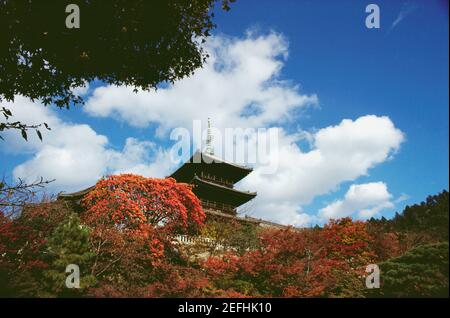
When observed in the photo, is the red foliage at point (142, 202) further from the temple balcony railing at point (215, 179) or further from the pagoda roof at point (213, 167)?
the pagoda roof at point (213, 167)

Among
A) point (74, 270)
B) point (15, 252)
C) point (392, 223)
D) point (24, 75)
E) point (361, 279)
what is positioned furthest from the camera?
point (392, 223)

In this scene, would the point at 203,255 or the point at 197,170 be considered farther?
the point at 197,170

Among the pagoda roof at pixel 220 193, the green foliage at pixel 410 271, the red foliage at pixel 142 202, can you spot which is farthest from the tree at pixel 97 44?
the pagoda roof at pixel 220 193

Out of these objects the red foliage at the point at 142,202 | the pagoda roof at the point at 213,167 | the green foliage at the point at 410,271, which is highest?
the pagoda roof at the point at 213,167

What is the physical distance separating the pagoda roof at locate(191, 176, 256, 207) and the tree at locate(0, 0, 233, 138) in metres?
19.3

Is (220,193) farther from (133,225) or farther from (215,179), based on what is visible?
(133,225)

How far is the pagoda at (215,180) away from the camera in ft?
89.8

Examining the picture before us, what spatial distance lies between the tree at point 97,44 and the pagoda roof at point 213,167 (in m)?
21.9

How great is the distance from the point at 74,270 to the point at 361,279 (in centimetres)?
931

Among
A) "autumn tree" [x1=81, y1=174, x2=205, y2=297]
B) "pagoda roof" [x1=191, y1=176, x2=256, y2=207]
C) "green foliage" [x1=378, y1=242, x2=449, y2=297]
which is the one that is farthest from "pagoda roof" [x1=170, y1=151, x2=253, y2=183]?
"green foliage" [x1=378, y1=242, x2=449, y2=297]

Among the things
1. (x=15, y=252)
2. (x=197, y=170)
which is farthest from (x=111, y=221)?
(x=197, y=170)

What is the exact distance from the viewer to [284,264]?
975cm

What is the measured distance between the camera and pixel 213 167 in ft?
98.1
